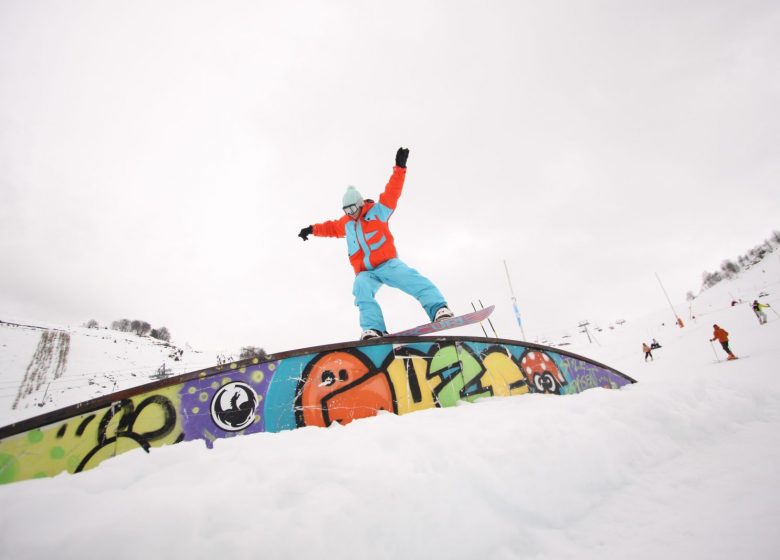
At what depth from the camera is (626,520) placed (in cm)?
141

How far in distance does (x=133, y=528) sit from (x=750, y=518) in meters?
2.42

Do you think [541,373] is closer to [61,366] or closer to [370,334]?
[370,334]

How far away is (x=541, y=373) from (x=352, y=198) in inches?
161

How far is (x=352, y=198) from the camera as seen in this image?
4.63 metres

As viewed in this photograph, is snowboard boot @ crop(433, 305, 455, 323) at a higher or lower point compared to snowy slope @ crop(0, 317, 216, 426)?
lower

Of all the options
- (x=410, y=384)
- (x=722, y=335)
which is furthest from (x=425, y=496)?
(x=722, y=335)

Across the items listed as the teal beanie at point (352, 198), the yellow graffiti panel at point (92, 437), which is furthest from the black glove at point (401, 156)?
the yellow graffiti panel at point (92, 437)

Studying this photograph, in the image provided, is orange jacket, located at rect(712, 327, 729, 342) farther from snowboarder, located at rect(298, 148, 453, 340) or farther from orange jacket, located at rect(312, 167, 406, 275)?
orange jacket, located at rect(312, 167, 406, 275)

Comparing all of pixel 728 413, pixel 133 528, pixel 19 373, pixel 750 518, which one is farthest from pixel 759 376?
pixel 19 373

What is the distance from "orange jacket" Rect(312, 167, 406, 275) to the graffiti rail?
1363 millimetres

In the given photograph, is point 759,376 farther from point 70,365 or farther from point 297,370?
point 70,365

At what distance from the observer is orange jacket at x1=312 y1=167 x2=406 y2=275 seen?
14.6ft

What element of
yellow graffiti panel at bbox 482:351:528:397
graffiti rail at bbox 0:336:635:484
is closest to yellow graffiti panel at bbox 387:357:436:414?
graffiti rail at bbox 0:336:635:484

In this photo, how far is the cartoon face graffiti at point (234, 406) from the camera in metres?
2.77
